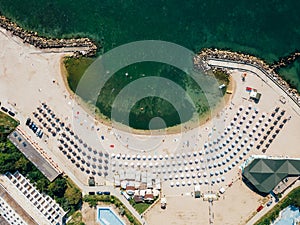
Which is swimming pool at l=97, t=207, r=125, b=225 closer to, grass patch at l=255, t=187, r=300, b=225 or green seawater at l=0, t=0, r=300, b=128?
green seawater at l=0, t=0, r=300, b=128

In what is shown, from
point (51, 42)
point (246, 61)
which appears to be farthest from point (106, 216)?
point (246, 61)

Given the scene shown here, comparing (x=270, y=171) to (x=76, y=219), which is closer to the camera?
(x=270, y=171)

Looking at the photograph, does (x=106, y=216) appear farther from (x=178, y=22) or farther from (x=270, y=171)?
(x=178, y=22)

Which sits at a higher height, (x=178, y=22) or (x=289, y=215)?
(x=178, y=22)

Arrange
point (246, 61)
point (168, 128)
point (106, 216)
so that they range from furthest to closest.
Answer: point (168, 128)
point (106, 216)
point (246, 61)

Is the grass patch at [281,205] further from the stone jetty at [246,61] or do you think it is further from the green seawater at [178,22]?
the green seawater at [178,22]
